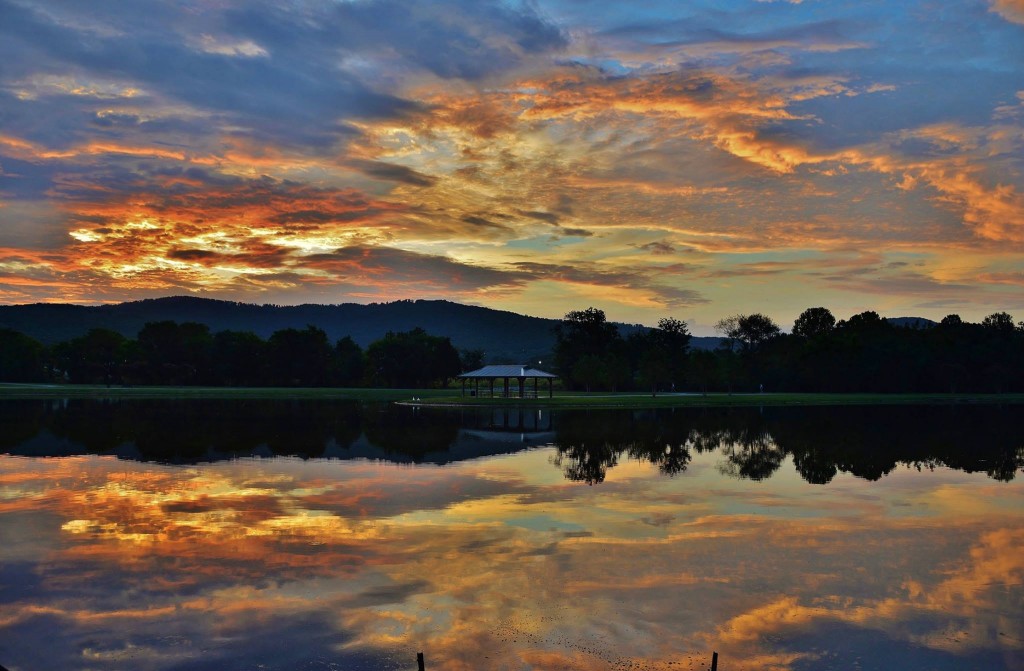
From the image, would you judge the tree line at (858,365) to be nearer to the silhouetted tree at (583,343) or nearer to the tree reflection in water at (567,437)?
the silhouetted tree at (583,343)

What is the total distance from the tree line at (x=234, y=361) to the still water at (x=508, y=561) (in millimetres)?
103083

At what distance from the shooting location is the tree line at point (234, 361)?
138 m

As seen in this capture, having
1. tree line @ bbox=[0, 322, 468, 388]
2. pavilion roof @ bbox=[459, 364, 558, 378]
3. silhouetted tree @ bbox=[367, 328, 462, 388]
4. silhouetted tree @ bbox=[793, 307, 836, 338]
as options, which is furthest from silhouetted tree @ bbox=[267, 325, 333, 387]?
silhouetted tree @ bbox=[793, 307, 836, 338]

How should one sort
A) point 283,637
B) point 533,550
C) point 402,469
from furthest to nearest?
point 402,469 < point 533,550 < point 283,637

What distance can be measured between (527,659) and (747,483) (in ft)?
60.3

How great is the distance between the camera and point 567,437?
44281 millimetres

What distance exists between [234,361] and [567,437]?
10665cm

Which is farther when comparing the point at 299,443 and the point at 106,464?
the point at 299,443

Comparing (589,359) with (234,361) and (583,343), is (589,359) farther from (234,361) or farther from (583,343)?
(234,361)

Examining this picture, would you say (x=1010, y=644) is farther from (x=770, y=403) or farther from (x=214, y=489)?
(x=770, y=403)

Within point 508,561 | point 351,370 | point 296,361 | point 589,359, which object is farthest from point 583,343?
point 508,561

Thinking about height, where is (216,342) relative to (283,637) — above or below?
above

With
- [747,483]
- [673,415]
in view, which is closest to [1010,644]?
[747,483]

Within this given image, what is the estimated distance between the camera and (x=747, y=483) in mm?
27578
